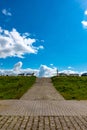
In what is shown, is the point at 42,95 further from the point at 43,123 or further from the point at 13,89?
the point at 43,123

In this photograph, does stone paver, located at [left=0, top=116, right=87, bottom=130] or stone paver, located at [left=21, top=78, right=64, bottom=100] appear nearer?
stone paver, located at [left=0, top=116, right=87, bottom=130]

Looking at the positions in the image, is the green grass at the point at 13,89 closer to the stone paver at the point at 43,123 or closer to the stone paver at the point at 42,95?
the stone paver at the point at 42,95

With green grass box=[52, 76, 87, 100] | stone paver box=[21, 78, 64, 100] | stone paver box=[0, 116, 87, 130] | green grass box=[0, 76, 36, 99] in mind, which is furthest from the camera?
green grass box=[0, 76, 36, 99]

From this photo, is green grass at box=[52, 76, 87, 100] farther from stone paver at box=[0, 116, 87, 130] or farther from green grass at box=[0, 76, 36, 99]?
stone paver at box=[0, 116, 87, 130]

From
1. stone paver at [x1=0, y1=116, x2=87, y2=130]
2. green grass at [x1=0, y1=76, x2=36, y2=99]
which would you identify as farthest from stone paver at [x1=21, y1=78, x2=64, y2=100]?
stone paver at [x1=0, y1=116, x2=87, y2=130]

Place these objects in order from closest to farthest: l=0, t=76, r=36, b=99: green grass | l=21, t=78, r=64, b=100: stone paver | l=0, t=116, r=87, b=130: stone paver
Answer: l=0, t=116, r=87, b=130: stone paver, l=21, t=78, r=64, b=100: stone paver, l=0, t=76, r=36, b=99: green grass

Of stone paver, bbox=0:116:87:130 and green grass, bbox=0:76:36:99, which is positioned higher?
green grass, bbox=0:76:36:99

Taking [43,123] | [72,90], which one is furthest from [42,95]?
[43,123]

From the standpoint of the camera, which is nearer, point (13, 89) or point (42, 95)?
point (42, 95)

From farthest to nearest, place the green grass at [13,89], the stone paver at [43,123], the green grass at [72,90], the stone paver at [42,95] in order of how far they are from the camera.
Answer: the green grass at [13,89]
the green grass at [72,90]
the stone paver at [42,95]
the stone paver at [43,123]

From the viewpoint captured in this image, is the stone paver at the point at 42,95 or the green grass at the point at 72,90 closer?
the stone paver at the point at 42,95

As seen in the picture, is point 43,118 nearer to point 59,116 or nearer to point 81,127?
point 59,116

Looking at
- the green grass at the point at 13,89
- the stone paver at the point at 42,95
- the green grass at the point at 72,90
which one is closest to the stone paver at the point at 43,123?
the stone paver at the point at 42,95

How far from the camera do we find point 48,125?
10016mm
